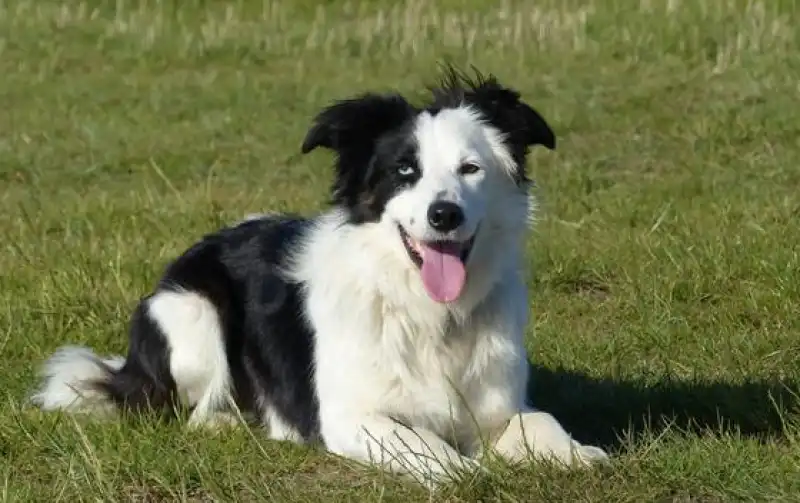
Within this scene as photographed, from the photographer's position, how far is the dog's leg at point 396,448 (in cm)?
416

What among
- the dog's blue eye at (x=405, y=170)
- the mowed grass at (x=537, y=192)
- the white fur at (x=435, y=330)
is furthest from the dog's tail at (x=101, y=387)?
the dog's blue eye at (x=405, y=170)

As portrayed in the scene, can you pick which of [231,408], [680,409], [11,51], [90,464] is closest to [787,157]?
[680,409]

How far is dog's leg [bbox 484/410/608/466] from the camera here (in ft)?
13.9

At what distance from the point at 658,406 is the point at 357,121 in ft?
5.35

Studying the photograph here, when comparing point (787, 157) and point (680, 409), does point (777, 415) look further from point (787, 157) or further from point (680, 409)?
point (787, 157)

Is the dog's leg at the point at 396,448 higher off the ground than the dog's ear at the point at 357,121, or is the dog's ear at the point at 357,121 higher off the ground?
the dog's ear at the point at 357,121

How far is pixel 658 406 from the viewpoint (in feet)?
17.3

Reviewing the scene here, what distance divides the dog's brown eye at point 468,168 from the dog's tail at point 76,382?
68.7 inches

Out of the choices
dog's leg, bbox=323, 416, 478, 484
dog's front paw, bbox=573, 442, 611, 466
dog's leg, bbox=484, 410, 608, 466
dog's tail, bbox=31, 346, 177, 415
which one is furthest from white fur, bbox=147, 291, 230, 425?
dog's front paw, bbox=573, 442, 611, 466

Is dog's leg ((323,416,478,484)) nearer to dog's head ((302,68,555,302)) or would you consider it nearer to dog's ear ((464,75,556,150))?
dog's head ((302,68,555,302))

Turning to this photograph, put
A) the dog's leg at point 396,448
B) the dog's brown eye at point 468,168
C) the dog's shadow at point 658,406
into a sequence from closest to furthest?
the dog's leg at point 396,448
the dog's brown eye at point 468,168
the dog's shadow at point 658,406

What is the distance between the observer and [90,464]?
4238mm

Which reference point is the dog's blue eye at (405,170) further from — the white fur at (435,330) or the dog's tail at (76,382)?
the dog's tail at (76,382)

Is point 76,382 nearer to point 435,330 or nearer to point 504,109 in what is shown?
point 435,330
